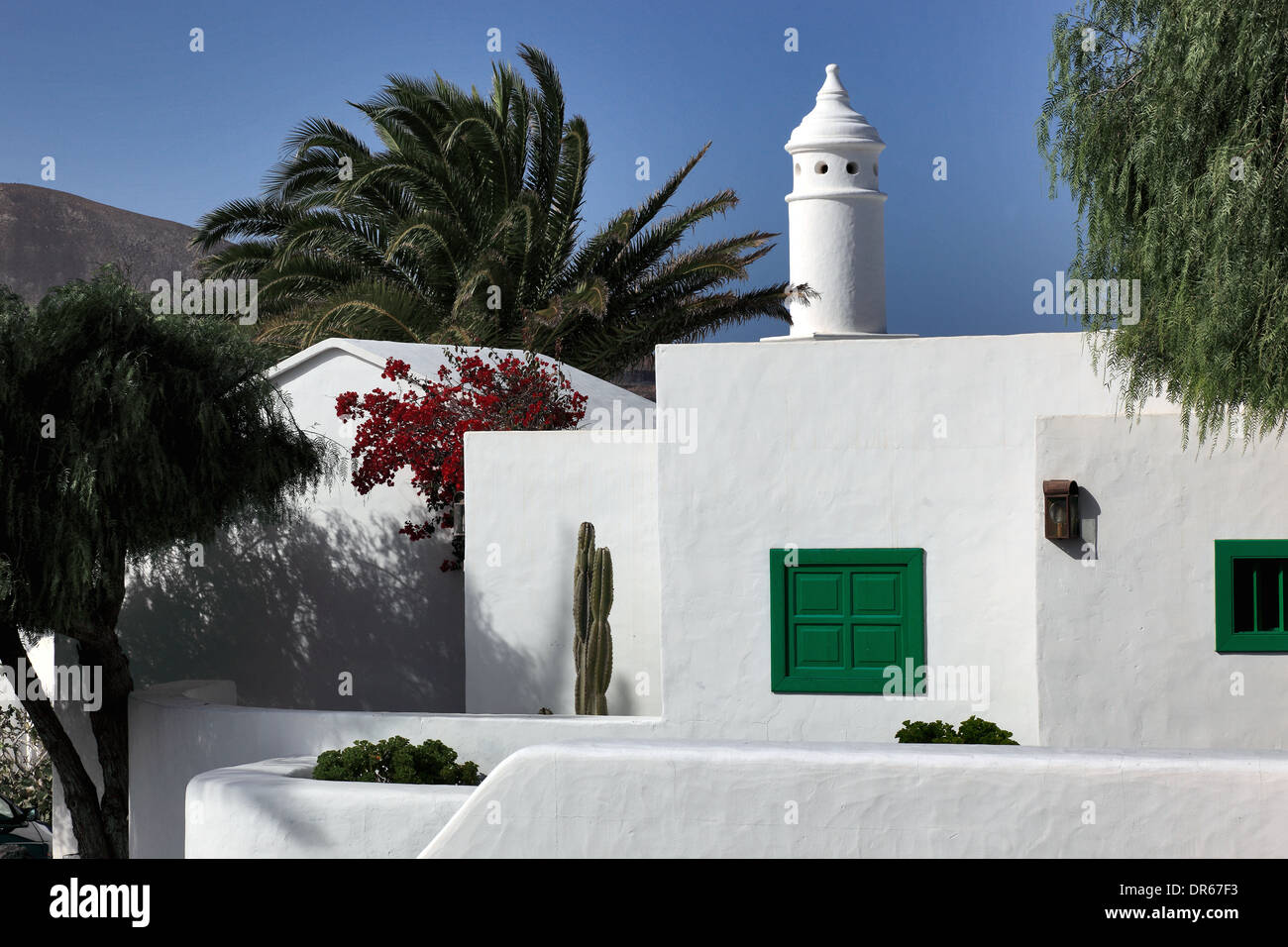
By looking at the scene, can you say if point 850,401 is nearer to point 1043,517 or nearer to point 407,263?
point 1043,517

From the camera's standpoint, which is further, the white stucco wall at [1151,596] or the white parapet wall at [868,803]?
the white stucco wall at [1151,596]

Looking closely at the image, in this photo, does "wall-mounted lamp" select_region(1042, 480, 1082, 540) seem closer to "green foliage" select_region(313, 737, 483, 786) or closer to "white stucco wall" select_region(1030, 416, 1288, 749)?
"white stucco wall" select_region(1030, 416, 1288, 749)

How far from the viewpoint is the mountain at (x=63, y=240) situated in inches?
2047

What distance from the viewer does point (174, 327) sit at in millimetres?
11789

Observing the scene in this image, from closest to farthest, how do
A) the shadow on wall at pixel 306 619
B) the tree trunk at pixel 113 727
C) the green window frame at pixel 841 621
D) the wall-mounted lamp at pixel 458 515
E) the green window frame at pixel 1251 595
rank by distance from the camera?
1. the green window frame at pixel 1251 595
2. the green window frame at pixel 841 621
3. the tree trunk at pixel 113 727
4. the wall-mounted lamp at pixel 458 515
5. the shadow on wall at pixel 306 619

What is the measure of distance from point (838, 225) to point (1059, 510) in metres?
3.55

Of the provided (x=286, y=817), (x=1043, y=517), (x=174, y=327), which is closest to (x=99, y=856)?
→ (x=286, y=817)

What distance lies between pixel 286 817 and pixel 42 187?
51993 mm

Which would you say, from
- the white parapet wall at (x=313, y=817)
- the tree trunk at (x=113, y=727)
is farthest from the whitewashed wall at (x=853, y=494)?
the tree trunk at (x=113, y=727)

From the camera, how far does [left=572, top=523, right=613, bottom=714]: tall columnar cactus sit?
38.2 ft

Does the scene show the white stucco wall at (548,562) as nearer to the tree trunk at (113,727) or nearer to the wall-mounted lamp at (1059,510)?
the tree trunk at (113,727)

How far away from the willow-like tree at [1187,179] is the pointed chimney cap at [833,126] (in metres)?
3.02

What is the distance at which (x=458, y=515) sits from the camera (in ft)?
43.0

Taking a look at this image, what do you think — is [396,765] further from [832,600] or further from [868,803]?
[868,803]
